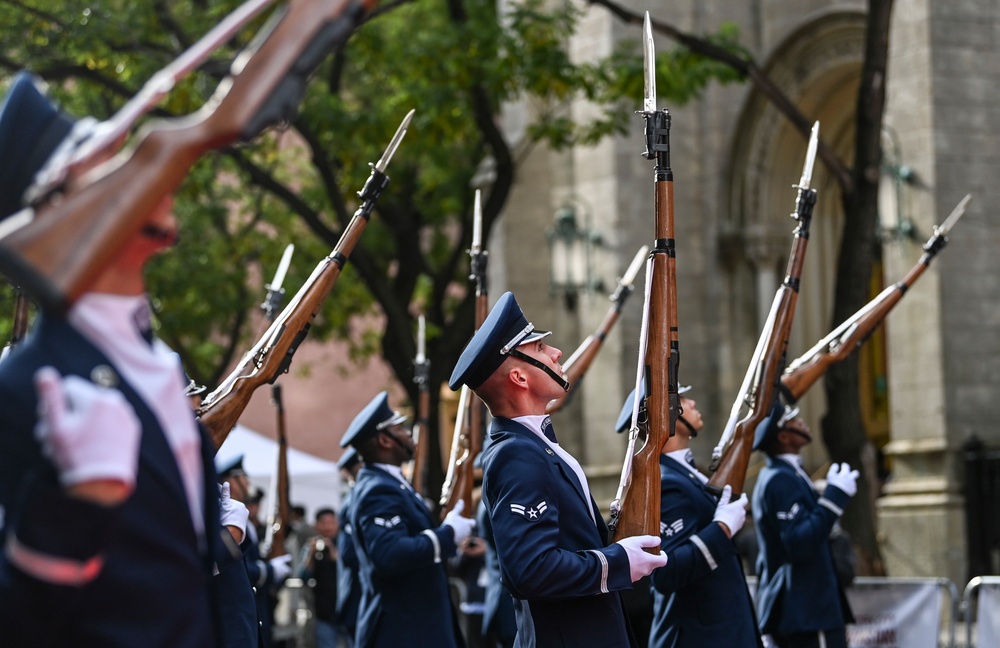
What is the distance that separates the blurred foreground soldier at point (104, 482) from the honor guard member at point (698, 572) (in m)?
3.76

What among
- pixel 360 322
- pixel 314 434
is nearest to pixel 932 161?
pixel 360 322

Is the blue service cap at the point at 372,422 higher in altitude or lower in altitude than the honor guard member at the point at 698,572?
higher

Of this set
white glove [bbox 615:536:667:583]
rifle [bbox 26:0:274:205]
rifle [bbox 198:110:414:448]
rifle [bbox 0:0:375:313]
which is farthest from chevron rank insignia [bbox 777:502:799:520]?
rifle [bbox 26:0:274:205]

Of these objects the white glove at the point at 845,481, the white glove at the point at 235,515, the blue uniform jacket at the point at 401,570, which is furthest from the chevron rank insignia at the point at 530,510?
the white glove at the point at 845,481

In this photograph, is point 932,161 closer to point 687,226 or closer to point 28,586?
point 687,226

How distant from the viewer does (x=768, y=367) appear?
7949 millimetres

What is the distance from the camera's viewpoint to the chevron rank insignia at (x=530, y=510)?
5.09 m

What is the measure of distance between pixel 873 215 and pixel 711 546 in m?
6.72

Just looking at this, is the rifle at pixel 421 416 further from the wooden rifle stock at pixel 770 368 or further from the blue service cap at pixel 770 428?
the wooden rifle stock at pixel 770 368

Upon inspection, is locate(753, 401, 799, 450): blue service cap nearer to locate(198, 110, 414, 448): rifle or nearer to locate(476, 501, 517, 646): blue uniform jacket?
locate(476, 501, 517, 646): blue uniform jacket

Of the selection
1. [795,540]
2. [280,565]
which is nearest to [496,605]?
[280,565]

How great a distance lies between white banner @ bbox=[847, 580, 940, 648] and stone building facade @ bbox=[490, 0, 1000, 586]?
13.2ft

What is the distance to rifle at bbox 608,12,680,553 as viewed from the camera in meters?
5.59

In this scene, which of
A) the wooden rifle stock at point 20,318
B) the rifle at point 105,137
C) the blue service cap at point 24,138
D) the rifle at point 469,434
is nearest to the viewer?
the rifle at point 105,137
